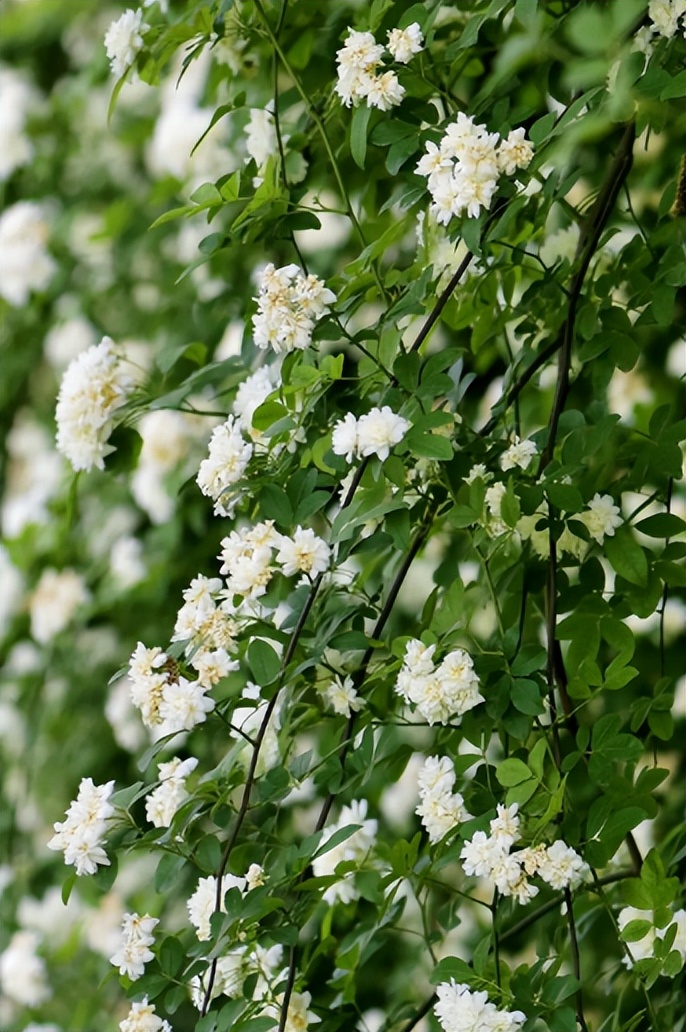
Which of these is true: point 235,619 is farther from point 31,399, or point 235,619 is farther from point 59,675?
point 31,399

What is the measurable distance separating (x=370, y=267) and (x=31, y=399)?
154 centimetres

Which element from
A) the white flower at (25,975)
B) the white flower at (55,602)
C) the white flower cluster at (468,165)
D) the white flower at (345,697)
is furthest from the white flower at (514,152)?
the white flower at (25,975)

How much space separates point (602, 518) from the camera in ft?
2.81

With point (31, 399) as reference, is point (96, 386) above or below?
below

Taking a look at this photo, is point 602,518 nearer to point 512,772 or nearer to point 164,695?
point 512,772

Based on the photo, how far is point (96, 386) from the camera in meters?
1.01

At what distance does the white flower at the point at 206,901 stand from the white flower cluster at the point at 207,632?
0.41ft

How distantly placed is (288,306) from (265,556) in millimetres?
151

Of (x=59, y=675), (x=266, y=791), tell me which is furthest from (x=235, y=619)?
(x=59, y=675)

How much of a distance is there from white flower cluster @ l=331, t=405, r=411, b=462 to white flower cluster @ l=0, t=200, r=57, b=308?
4.20 feet

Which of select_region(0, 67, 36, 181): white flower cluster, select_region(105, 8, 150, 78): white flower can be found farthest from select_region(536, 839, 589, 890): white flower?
select_region(0, 67, 36, 181): white flower cluster

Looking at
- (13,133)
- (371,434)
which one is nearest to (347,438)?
(371,434)

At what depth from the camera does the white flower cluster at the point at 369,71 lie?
801 millimetres

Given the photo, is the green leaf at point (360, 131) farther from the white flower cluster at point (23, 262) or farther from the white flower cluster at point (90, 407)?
the white flower cluster at point (23, 262)
